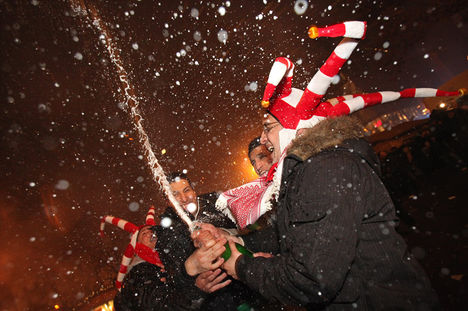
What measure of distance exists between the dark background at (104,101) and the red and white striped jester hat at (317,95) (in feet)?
12.5

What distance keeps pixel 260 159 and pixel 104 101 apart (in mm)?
6396

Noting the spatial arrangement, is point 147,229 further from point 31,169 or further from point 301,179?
point 31,169

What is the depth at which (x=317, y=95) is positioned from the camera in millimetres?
2002

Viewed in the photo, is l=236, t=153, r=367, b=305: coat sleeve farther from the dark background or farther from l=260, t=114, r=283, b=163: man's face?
the dark background

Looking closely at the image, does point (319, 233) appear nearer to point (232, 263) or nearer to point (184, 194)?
point (232, 263)

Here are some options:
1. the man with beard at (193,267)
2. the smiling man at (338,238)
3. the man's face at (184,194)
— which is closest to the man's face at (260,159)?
the man with beard at (193,267)

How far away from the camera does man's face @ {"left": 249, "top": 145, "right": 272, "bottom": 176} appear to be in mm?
4469

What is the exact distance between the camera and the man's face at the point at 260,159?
14.7 ft

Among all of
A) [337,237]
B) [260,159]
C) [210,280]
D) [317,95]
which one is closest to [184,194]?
[260,159]

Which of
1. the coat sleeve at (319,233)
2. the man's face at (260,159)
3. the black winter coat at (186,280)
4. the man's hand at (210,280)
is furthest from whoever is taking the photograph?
the man's face at (260,159)

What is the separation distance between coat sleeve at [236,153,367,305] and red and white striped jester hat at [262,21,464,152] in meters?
0.72

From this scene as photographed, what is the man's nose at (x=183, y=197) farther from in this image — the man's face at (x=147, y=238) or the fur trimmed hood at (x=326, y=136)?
the fur trimmed hood at (x=326, y=136)

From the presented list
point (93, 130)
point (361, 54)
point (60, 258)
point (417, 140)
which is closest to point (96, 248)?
point (60, 258)

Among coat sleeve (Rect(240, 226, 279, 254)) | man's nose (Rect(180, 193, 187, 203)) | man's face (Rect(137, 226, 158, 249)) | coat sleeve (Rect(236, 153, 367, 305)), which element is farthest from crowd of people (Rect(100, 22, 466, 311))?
man's nose (Rect(180, 193, 187, 203))
